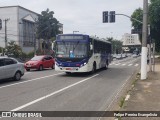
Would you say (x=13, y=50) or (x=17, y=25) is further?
(x=17, y=25)

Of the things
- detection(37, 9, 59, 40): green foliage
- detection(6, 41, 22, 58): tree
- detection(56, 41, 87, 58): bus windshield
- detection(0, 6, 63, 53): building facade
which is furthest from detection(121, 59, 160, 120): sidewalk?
detection(37, 9, 59, 40): green foliage

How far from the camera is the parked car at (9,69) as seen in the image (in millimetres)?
17223

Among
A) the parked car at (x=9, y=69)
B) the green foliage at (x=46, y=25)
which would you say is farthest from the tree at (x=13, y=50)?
the parked car at (x=9, y=69)

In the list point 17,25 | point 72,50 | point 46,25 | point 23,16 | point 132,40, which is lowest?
point 72,50

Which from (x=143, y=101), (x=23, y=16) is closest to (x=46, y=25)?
(x=23, y=16)

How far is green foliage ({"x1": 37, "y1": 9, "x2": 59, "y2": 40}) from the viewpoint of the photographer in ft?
247

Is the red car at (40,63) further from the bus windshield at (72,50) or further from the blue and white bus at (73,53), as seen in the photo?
the bus windshield at (72,50)

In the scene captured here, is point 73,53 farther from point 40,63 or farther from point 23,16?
point 23,16

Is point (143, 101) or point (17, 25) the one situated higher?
point (17, 25)

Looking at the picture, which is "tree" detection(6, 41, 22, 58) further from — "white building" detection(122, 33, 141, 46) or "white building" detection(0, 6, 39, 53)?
"white building" detection(122, 33, 141, 46)

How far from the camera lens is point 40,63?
97.9ft

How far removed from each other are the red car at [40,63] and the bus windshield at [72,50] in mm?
7806

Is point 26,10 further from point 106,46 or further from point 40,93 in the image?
point 40,93

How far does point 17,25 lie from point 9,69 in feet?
162
